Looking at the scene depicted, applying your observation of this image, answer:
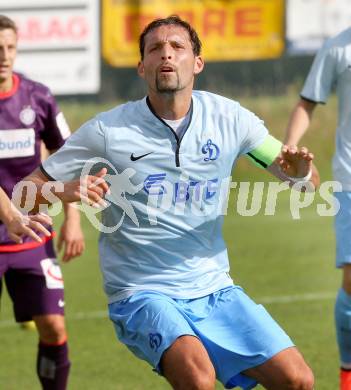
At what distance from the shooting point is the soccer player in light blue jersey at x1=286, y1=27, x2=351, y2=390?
7.71 metres

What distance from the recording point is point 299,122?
791 centimetres

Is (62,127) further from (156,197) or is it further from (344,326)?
(344,326)

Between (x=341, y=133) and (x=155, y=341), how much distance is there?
2.38 meters

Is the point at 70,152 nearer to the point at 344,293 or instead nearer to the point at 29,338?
the point at 344,293

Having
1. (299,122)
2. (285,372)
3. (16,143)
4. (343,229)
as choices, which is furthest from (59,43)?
(285,372)

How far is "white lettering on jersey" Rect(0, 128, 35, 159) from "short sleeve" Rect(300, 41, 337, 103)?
5.54 ft

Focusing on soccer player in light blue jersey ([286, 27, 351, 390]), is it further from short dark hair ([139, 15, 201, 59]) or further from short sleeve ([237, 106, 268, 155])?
short dark hair ([139, 15, 201, 59])

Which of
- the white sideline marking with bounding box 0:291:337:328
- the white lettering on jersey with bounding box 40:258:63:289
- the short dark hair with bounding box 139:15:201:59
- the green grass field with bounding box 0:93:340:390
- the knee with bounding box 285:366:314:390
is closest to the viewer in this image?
the knee with bounding box 285:366:314:390

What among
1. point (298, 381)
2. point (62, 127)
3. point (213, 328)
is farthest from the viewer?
point (62, 127)

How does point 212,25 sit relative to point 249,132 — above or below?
below

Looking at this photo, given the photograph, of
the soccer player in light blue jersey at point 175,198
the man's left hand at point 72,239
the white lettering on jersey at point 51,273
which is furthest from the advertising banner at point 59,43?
the soccer player in light blue jersey at point 175,198

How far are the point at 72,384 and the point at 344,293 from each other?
1.87m

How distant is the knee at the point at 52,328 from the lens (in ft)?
25.2

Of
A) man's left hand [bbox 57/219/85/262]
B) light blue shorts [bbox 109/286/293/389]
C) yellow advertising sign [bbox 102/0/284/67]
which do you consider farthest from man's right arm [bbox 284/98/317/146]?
yellow advertising sign [bbox 102/0/284/67]
